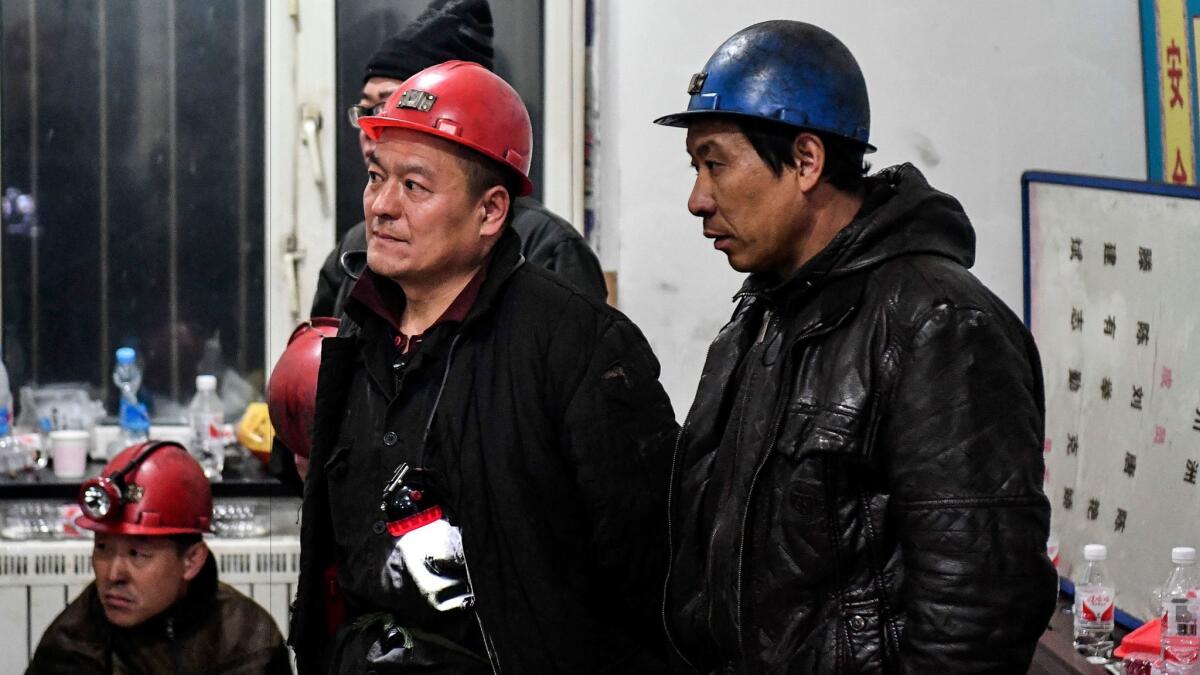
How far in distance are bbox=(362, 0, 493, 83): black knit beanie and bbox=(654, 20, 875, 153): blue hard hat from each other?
138cm

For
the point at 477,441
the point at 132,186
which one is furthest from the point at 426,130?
the point at 132,186

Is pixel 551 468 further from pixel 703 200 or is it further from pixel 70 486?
pixel 70 486

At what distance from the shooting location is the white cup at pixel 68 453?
3.81m

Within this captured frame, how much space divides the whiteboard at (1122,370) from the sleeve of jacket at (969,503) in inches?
47.2

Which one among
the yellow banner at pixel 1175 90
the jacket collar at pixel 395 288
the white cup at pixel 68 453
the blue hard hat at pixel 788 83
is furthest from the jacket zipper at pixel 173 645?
the yellow banner at pixel 1175 90

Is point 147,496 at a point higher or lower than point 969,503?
lower

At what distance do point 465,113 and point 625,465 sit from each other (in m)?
0.50

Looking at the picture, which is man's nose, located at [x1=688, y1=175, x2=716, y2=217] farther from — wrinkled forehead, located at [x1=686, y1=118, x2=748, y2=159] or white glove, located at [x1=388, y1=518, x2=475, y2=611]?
white glove, located at [x1=388, y1=518, x2=475, y2=611]

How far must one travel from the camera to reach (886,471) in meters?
1.68

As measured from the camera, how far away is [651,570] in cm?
216

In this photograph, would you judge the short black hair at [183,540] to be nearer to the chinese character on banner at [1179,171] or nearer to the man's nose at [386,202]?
the man's nose at [386,202]

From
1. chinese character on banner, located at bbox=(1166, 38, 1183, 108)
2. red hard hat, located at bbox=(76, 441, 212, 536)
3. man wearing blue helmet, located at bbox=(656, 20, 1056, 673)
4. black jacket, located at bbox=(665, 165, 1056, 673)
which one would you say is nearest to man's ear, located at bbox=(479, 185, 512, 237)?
man wearing blue helmet, located at bbox=(656, 20, 1056, 673)

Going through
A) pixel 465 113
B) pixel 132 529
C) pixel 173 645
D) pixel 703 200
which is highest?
pixel 465 113

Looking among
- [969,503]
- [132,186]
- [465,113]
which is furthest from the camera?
[132,186]
